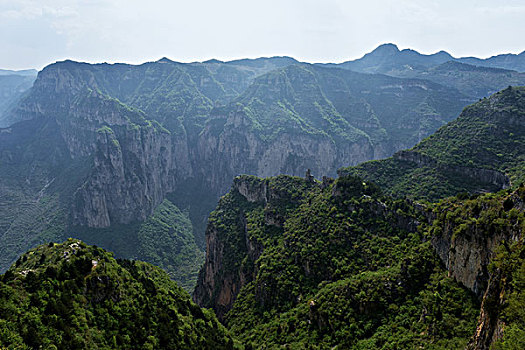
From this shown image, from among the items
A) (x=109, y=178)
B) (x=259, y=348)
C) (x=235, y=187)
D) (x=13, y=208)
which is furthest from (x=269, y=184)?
(x=13, y=208)

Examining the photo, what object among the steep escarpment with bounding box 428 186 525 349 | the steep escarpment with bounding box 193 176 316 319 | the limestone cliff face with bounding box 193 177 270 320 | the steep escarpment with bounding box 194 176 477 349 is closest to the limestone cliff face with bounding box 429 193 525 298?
the steep escarpment with bounding box 428 186 525 349

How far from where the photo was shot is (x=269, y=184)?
91.9m

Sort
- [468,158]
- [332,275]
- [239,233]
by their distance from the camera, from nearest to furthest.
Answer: [332,275] → [468,158] → [239,233]

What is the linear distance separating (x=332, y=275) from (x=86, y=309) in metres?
37.7

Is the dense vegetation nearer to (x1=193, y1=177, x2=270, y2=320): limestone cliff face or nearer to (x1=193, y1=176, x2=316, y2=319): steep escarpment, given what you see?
(x1=193, y1=177, x2=270, y2=320): limestone cliff face

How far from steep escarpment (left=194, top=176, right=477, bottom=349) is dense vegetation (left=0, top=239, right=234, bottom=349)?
13954mm

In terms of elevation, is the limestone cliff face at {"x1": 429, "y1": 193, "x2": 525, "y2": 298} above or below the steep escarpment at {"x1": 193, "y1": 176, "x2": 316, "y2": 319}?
above

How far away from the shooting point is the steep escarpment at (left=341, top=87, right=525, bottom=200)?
78.1 m

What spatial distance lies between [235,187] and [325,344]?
244 feet

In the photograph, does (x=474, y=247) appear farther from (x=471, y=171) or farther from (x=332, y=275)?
(x=471, y=171)

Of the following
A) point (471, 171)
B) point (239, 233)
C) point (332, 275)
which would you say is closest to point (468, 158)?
point (471, 171)

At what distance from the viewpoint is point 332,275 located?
5409 centimetres

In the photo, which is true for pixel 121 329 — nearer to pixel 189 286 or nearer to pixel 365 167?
pixel 365 167

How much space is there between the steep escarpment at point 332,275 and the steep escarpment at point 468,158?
93.2 feet
